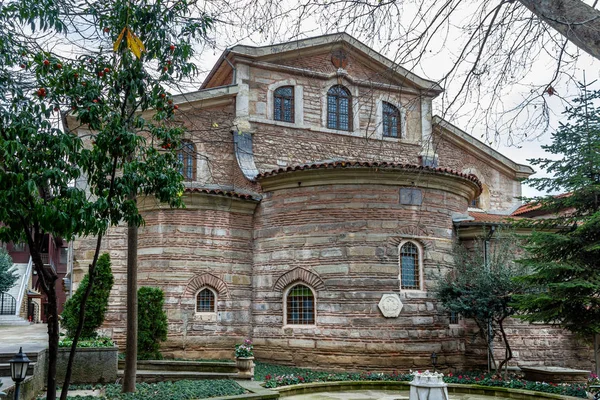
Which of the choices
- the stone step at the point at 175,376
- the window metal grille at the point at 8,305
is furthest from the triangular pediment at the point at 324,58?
the window metal grille at the point at 8,305

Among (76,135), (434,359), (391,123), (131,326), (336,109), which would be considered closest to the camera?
(76,135)

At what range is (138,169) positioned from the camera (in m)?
8.21

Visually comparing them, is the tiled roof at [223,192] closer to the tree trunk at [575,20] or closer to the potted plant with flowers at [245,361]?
the potted plant with flowers at [245,361]

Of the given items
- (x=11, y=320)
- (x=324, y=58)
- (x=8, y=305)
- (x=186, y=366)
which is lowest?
(x=186, y=366)

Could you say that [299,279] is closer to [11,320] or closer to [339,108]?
[339,108]

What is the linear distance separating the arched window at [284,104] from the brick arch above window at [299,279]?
5.25 meters

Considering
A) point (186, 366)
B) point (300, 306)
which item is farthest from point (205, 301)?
point (186, 366)

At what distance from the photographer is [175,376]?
12406mm

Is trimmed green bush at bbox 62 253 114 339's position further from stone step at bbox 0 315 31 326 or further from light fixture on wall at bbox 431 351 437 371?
stone step at bbox 0 315 31 326

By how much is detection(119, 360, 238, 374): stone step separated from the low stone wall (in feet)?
4.68

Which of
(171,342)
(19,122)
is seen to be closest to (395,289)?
(171,342)

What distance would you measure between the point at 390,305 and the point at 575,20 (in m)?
10.3

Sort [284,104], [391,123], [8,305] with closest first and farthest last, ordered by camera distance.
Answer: [284,104] → [391,123] → [8,305]

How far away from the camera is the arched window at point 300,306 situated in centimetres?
1510
